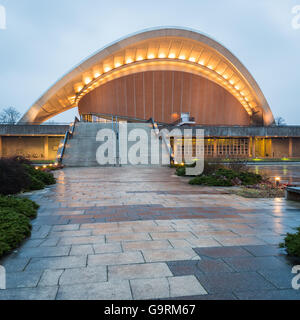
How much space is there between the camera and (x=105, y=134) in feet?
82.6

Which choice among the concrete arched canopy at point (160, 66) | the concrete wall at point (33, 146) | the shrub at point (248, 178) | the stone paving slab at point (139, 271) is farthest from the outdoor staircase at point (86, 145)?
the stone paving slab at point (139, 271)

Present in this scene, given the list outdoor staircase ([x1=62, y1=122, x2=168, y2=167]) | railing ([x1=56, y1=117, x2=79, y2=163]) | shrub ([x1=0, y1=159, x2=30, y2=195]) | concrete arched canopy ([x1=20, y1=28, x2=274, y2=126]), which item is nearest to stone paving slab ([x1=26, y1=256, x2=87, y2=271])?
shrub ([x1=0, y1=159, x2=30, y2=195])

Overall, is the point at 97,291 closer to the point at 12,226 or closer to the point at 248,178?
the point at 12,226

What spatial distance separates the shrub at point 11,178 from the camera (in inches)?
303

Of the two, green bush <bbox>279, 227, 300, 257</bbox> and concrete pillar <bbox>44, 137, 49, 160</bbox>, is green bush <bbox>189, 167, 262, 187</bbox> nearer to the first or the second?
green bush <bbox>279, 227, 300, 257</bbox>

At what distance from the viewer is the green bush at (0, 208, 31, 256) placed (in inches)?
143

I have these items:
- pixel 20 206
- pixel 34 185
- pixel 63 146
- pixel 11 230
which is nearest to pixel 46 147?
pixel 63 146

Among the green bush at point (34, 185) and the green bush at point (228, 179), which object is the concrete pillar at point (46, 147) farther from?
the green bush at point (228, 179)

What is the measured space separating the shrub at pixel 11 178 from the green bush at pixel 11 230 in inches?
124

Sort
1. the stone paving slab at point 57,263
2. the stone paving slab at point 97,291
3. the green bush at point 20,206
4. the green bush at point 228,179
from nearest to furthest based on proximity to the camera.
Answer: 1. the stone paving slab at point 97,291
2. the stone paving slab at point 57,263
3. the green bush at point 20,206
4. the green bush at point 228,179

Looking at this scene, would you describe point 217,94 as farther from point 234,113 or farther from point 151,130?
point 151,130

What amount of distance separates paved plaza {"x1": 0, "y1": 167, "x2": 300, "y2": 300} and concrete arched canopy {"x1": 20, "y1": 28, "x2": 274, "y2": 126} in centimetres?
3637

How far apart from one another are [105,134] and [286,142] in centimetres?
2414

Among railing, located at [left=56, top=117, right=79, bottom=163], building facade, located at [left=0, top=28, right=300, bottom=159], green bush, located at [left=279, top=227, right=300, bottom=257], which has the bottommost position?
green bush, located at [left=279, top=227, right=300, bottom=257]
